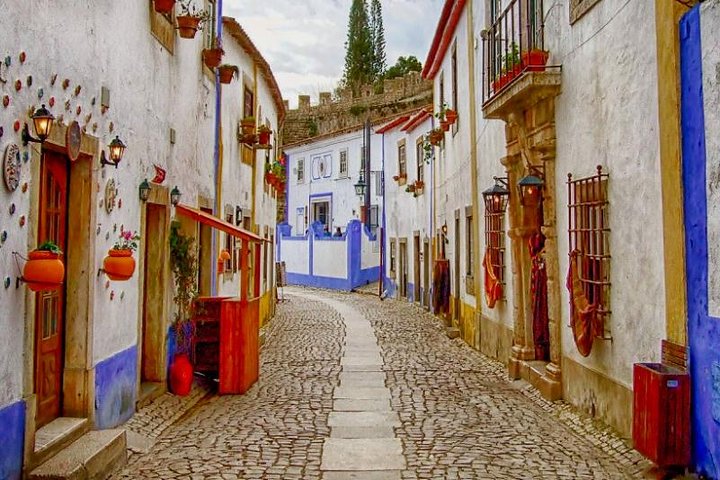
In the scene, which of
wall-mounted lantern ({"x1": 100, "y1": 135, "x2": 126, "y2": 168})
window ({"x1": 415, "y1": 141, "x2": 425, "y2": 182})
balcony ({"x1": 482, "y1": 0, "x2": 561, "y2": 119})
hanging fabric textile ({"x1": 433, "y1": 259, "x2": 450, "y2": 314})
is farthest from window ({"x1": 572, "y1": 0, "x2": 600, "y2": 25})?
window ({"x1": 415, "y1": 141, "x2": 425, "y2": 182})

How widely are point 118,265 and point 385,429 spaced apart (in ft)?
10.2

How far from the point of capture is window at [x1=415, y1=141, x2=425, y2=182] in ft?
74.9

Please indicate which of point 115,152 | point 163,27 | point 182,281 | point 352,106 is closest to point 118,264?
point 115,152

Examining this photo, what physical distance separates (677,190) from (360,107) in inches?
1489

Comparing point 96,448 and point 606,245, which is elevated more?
point 606,245

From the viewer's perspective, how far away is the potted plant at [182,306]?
8.66m

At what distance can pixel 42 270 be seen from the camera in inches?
185

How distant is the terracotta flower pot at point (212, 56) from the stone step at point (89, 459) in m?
6.16

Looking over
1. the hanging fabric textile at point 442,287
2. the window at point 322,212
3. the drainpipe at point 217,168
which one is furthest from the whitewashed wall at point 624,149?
the window at point 322,212

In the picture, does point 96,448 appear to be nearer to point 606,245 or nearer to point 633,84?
point 606,245

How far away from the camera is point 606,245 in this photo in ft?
23.0

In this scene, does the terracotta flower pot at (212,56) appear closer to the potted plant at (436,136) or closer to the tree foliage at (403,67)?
the potted plant at (436,136)

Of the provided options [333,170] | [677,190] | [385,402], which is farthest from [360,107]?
[677,190]

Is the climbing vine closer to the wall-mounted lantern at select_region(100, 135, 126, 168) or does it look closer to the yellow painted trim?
the wall-mounted lantern at select_region(100, 135, 126, 168)
